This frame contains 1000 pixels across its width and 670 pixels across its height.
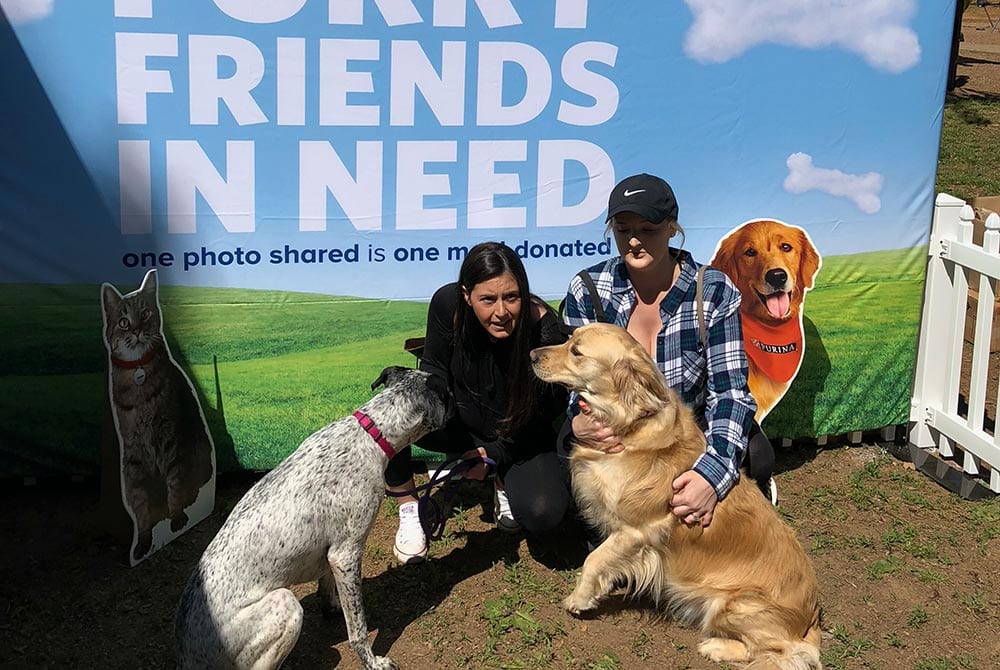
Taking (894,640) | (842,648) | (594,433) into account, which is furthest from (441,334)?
(894,640)

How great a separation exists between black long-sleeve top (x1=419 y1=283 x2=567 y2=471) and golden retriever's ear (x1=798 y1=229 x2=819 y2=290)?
64.9 inches

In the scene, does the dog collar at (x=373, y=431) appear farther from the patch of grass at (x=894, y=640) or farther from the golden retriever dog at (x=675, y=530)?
the patch of grass at (x=894, y=640)

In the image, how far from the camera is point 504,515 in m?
4.73

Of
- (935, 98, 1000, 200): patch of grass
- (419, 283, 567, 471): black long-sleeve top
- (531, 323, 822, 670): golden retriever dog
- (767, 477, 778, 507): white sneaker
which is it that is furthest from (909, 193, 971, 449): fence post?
(935, 98, 1000, 200): patch of grass

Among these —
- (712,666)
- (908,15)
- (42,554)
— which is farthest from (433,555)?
(908,15)

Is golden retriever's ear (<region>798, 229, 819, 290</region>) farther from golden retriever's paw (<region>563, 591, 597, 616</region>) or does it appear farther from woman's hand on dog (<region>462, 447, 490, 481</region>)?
golden retriever's paw (<region>563, 591, 597, 616</region>)

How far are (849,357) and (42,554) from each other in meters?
4.16

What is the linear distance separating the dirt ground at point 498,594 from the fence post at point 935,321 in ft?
1.67

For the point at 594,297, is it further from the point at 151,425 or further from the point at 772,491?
the point at 151,425

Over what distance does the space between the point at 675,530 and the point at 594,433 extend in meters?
0.47

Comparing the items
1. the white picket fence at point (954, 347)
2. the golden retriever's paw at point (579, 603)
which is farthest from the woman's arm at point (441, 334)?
the white picket fence at point (954, 347)

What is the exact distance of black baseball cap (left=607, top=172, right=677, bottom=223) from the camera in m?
3.84

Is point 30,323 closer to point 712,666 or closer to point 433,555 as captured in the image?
point 433,555

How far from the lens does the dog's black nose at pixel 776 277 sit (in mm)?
5281
